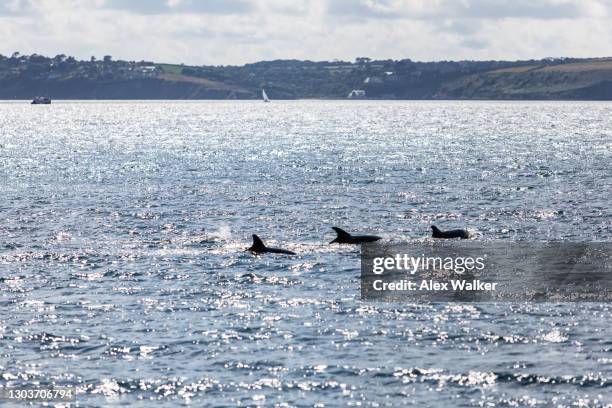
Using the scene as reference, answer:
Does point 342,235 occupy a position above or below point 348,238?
above

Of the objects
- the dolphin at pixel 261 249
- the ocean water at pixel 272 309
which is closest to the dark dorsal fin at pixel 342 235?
the ocean water at pixel 272 309

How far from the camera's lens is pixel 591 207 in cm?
8081

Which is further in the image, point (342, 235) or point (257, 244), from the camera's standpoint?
point (342, 235)

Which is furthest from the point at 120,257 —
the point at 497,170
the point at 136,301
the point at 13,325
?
the point at 497,170

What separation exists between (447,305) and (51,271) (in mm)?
19775

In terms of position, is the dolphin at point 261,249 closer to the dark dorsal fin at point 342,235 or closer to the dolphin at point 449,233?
the dark dorsal fin at point 342,235

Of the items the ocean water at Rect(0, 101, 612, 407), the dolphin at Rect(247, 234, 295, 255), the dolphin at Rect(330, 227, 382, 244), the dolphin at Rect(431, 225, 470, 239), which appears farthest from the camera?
the dolphin at Rect(431, 225, 470, 239)

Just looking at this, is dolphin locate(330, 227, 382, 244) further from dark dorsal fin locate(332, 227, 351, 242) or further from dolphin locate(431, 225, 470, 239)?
dolphin locate(431, 225, 470, 239)

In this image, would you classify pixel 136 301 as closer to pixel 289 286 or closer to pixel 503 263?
pixel 289 286

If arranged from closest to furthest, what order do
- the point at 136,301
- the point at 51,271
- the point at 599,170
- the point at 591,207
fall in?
1. the point at 136,301
2. the point at 51,271
3. the point at 591,207
4. the point at 599,170

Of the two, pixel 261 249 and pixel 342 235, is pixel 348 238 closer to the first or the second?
pixel 342 235

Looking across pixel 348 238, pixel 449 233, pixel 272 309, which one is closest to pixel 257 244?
pixel 348 238

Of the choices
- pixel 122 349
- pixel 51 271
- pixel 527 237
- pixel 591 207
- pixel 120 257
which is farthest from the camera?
pixel 591 207

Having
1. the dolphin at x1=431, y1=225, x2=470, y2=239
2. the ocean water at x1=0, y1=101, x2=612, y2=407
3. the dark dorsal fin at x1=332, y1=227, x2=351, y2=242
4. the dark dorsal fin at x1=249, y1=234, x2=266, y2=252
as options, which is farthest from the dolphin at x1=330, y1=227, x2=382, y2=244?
the dark dorsal fin at x1=249, y1=234, x2=266, y2=252
